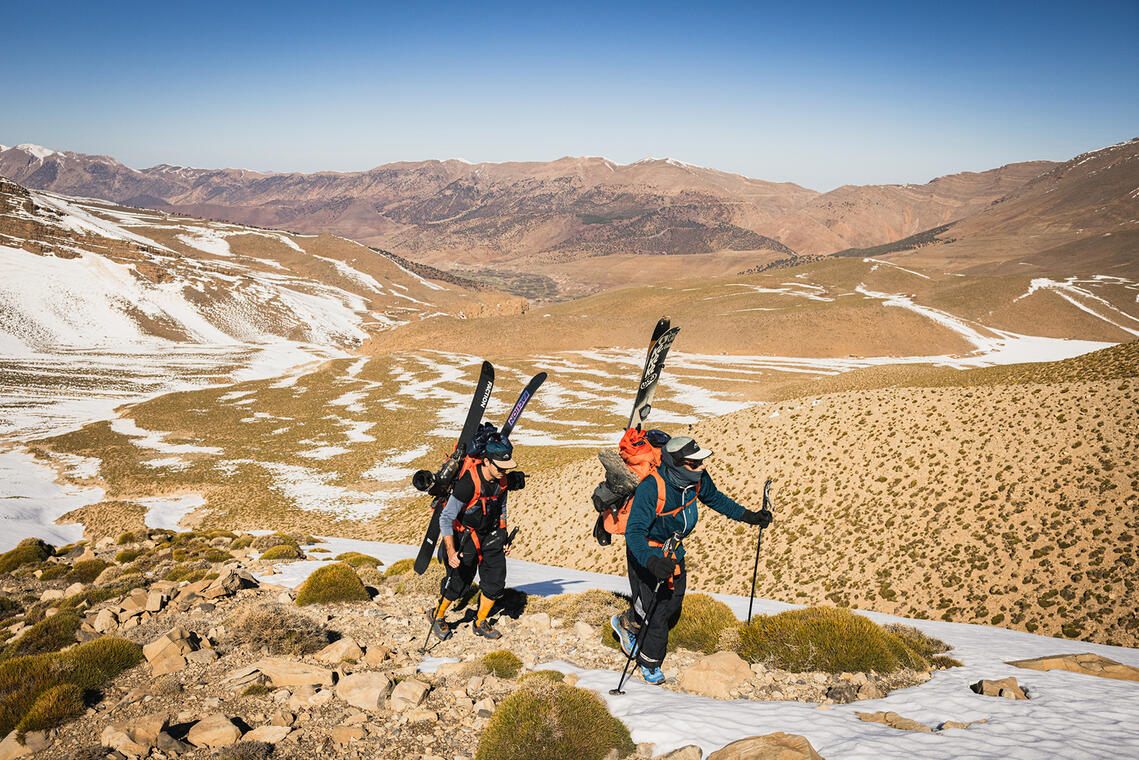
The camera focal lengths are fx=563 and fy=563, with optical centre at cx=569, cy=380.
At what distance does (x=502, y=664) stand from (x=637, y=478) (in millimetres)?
3640

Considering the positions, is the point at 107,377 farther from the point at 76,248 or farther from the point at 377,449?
the point at 76,248

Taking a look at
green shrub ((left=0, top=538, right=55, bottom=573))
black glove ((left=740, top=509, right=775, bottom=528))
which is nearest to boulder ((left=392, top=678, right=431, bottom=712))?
black glove ((left=740, top=509, right=775, bottom=528))

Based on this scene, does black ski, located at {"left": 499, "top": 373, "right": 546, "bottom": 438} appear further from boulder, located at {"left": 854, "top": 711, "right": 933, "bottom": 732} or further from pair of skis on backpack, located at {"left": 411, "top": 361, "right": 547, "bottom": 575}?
boulder, located at {"left": 854, "top": 711, "right": 933, "bottom": 732}

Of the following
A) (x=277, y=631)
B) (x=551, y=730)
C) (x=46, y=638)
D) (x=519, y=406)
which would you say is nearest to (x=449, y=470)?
(x=519, y=406)

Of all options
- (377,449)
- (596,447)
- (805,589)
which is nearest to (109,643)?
(805,589)

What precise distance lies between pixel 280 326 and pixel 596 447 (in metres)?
141

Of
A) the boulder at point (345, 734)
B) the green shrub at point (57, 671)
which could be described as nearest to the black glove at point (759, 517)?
the boulder at point (345, 734)

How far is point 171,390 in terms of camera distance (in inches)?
3302

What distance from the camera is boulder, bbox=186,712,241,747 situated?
6.49 m

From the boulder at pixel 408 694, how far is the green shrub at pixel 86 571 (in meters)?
15.6

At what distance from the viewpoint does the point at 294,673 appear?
7973mm

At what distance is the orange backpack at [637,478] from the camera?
785 centimetres

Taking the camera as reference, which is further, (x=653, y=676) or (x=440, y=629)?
(x=440, y=629)

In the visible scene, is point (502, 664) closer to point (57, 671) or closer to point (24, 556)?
point (57, 671)
